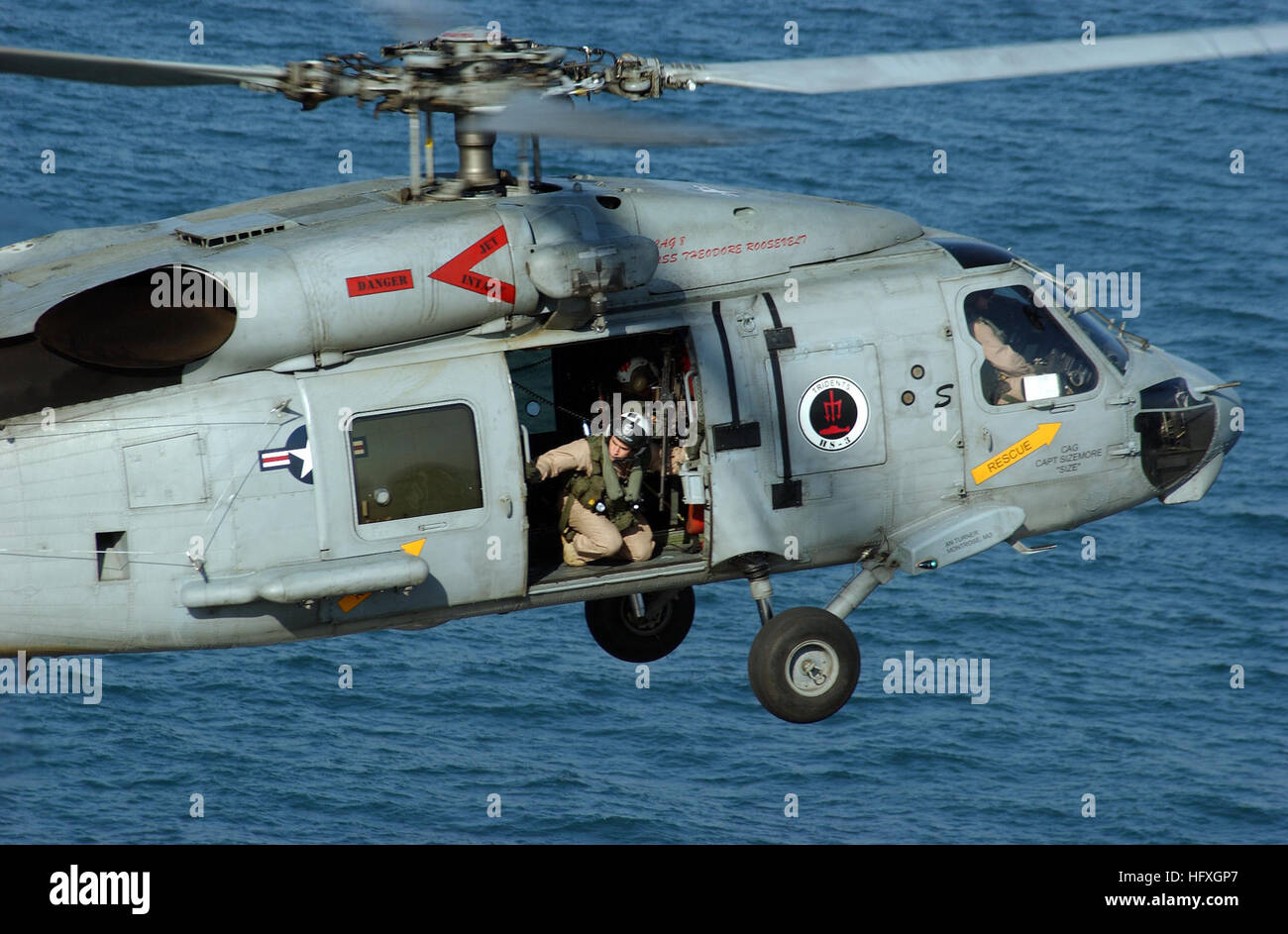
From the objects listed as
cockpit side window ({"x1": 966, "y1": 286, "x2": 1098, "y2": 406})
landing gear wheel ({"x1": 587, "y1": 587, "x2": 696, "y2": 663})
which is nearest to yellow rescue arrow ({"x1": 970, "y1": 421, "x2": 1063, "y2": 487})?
cockpit side window ({"x1": 966, "y1": 286, "x2": 1098, "y2": 406})

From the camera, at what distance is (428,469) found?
640 inches

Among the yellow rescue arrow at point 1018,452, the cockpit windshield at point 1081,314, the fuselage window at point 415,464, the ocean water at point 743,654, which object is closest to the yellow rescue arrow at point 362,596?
the fuselage window at point 415,464

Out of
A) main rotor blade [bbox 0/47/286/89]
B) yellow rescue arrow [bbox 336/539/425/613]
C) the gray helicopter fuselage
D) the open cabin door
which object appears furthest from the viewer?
yellow rescue arrow [bbox 336/539/425/613]

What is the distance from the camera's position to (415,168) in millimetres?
16500

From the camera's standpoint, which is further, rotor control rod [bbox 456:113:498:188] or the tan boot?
the tan boot

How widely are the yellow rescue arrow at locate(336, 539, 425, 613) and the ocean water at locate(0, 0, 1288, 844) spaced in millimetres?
42202

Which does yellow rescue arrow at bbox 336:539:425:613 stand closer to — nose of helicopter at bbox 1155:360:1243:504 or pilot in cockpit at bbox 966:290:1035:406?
pilot in cockpit at bbox 966:290:1035:406

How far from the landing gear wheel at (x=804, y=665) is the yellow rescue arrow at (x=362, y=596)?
12.5 feet

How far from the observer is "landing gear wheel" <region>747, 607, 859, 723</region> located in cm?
1792

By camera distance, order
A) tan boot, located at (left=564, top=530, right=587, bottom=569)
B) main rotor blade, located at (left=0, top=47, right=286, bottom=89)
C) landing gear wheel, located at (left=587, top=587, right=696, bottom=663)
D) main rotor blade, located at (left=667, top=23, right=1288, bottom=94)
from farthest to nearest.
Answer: landing gear wheel, located at (left=587, top=587, right=696, bottom=663) → tan boot, located at (left=564, top=530, right=587, bottom=569) → main rotor blade, located at (left=667, top=23, right=1288, bottom=94) → main rotor blade, located at (left=0, top=47, right=286, bottom=89)

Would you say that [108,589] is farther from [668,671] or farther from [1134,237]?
[1134,237]

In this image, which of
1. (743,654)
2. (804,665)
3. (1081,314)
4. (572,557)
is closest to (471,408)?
(572,557)

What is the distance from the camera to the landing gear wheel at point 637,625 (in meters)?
21.8

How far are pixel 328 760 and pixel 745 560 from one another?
49906mm
